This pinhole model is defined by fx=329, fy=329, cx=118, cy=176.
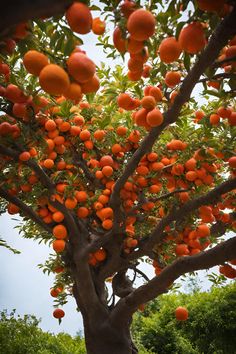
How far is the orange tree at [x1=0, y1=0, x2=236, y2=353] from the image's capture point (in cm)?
225

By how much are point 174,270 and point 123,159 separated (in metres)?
1.83

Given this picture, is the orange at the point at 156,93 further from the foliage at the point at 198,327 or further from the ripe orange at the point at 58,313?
the foliage at the point at 198,327

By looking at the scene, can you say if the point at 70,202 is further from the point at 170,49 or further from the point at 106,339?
the point at 170,49

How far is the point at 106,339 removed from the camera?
445cm

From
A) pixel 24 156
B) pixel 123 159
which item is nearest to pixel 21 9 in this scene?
pixel 24 156

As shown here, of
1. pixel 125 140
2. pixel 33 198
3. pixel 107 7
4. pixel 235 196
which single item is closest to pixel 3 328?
pixel 33 198

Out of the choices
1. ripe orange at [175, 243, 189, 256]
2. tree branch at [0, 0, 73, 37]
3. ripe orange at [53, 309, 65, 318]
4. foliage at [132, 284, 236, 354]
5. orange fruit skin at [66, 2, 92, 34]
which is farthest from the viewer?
foliage at [132, 284, 236, 354]

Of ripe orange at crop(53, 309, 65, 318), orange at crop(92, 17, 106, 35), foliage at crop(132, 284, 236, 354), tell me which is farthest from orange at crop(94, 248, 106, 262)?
foliage at crop(132, 284, 236, 354)

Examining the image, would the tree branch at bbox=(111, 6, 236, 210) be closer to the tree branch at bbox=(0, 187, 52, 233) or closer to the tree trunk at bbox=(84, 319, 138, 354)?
the tree branch at bbox=(0, 187, 52, 233)

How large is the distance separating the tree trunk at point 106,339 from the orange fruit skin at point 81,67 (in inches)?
150

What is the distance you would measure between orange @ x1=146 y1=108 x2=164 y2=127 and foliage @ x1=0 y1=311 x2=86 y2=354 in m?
4.93

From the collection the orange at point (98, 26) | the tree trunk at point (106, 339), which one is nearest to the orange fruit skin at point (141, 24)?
the orange at point (98, 26)

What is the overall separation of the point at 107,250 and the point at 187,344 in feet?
18.2

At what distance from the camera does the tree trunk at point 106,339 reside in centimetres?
442
